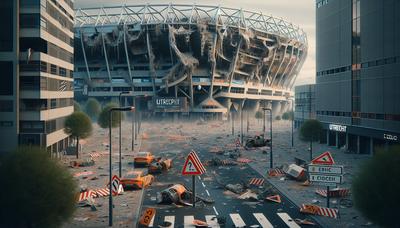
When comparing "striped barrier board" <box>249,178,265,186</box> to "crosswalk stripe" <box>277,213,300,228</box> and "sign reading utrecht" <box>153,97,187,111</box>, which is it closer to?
"crosswalk stripe" <box>277,213,300,228</box>

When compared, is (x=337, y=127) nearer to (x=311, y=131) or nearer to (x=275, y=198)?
(x=311, y=131)

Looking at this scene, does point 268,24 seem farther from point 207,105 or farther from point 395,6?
point 395,6

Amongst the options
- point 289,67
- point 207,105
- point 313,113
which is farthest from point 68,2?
point 289,67

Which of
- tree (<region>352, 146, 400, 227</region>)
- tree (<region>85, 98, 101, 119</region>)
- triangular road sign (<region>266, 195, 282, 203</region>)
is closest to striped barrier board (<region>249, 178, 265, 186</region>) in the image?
triangular road sign (<region>266, 195, 282, 203</region>)

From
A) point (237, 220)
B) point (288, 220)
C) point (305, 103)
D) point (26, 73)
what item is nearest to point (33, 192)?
point (237, 220)

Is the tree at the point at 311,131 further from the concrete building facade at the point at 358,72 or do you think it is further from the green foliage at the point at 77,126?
the green foliage at the point at 77,126
